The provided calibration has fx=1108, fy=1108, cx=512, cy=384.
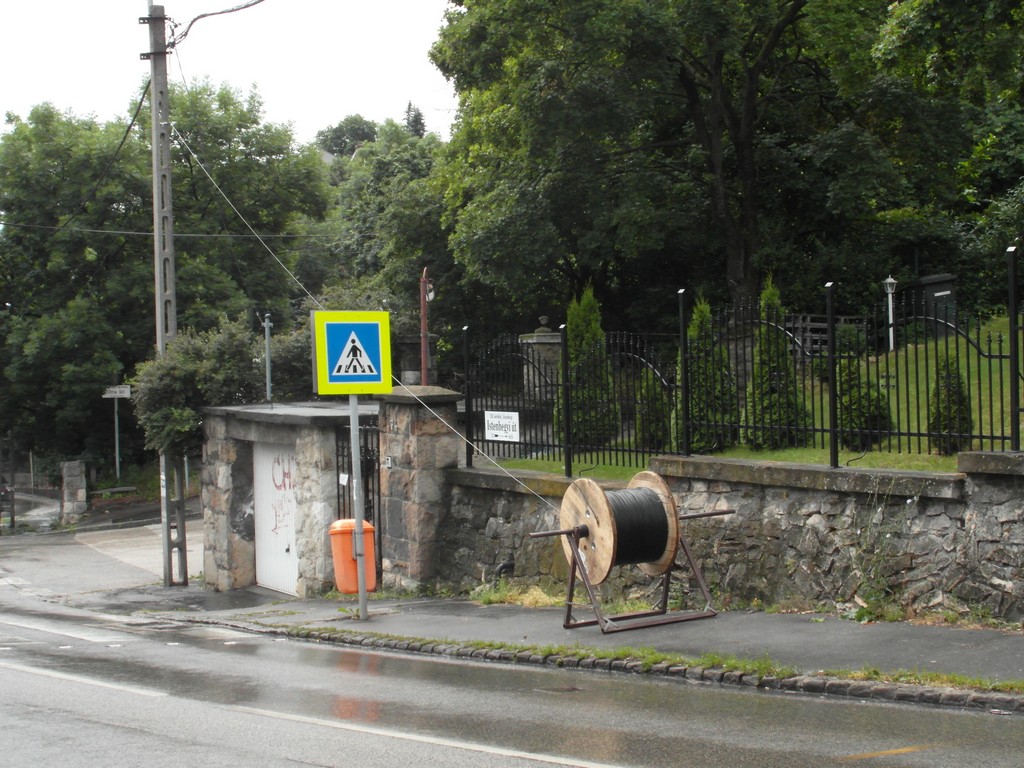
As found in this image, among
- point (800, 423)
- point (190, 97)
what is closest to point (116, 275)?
point (190, 97)

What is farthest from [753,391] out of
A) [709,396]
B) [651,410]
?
[651,410]

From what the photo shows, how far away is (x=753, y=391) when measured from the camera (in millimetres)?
11023

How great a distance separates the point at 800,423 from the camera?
10875 mm

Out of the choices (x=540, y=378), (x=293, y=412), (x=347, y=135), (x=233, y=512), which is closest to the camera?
(x=540, y=378)

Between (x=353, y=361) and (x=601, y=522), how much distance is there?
3.79m

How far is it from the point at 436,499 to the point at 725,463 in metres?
4.37

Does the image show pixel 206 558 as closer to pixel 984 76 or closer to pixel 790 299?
pixel 984 76

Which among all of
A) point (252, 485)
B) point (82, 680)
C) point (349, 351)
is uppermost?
point (349, 351)

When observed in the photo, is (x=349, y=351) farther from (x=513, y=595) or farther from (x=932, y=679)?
(x=932, y=679)

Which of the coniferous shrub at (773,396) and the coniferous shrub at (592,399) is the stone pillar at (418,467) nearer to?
the coniferous shrub at (592,399)

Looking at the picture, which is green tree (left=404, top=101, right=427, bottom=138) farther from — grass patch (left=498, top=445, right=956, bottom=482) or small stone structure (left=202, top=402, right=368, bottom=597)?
grass patch (left=498, top=445, right=956, bottom=482)

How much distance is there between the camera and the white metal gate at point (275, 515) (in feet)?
53.7

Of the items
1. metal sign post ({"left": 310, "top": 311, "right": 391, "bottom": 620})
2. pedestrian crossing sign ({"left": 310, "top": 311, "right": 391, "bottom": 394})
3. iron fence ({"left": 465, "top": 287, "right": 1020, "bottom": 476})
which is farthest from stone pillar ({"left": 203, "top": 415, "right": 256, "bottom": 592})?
pedestrian crossing sign ({"left": 310, "top": 311, "right": 391, "bottom": 394})

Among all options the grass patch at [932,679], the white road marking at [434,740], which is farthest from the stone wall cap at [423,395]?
the grass patch at [932,679]
